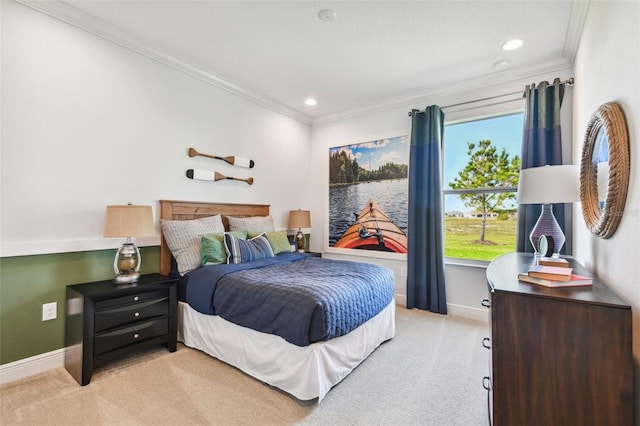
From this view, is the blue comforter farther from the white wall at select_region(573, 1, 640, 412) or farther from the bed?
the white wall at select_region(573, 1, 640, 412)

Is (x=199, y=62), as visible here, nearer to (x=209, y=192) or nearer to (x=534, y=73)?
(x=209, y=192)

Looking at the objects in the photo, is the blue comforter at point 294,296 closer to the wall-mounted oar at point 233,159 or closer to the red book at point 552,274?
the red book at point 552,274

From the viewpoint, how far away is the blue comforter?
6.11 ft

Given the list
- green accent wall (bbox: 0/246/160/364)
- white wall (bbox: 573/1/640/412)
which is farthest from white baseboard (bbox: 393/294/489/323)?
green accent wall (bbox: 0/246/160/364)

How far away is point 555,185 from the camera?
175 cm

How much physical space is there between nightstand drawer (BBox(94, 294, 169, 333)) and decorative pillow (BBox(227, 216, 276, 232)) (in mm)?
1097

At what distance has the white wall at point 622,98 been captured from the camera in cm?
113

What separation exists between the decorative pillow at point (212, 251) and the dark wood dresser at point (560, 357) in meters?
2.25

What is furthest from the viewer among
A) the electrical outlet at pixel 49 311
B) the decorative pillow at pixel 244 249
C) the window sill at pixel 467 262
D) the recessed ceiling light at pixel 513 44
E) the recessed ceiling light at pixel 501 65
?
the window sill at pixel 467 262

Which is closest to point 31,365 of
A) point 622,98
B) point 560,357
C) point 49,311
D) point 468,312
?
point 49,311

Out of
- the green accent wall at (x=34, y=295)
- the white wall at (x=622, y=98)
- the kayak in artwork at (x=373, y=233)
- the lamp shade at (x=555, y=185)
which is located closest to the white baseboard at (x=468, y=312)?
the kayak in artwork at (x=373, y=233)

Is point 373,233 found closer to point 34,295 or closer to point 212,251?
point 212,251

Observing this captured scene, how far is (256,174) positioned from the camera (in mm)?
3936

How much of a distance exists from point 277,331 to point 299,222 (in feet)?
7.62
